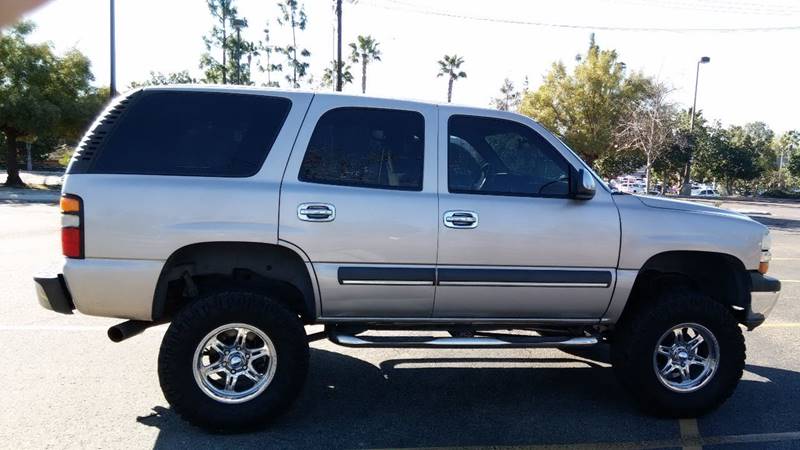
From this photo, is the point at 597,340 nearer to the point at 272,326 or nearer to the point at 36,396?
the point at 272,326

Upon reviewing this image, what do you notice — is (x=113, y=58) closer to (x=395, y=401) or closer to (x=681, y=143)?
(x=395, y=401)

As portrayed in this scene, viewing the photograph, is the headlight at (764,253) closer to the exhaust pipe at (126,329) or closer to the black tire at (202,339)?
the black tire at (202,339)

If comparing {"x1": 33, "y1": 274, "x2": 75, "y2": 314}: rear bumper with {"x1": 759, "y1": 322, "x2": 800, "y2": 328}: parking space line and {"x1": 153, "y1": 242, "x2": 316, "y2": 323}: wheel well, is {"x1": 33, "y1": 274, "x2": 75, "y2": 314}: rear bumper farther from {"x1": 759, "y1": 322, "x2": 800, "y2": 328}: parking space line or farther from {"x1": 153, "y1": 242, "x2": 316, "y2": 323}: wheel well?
{"x1": 759, "y1": 322, "x2": 800, "y2": 328}: parking space line

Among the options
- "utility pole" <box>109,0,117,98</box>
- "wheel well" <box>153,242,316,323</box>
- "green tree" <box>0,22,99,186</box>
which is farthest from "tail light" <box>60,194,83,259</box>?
"green tree" <box>0,22,99,186</box>

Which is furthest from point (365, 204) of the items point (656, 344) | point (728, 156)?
point (728, 156)

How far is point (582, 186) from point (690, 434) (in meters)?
1.77

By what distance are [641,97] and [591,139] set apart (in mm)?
3455

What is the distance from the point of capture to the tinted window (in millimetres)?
3662

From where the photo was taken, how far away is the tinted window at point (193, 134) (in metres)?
3.66

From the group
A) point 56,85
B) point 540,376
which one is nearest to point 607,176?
point 56,85

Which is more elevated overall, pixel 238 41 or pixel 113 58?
pixel 238 41

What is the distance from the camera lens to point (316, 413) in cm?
406

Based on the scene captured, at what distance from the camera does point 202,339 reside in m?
3.64

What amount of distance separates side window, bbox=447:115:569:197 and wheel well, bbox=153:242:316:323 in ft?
3.88
